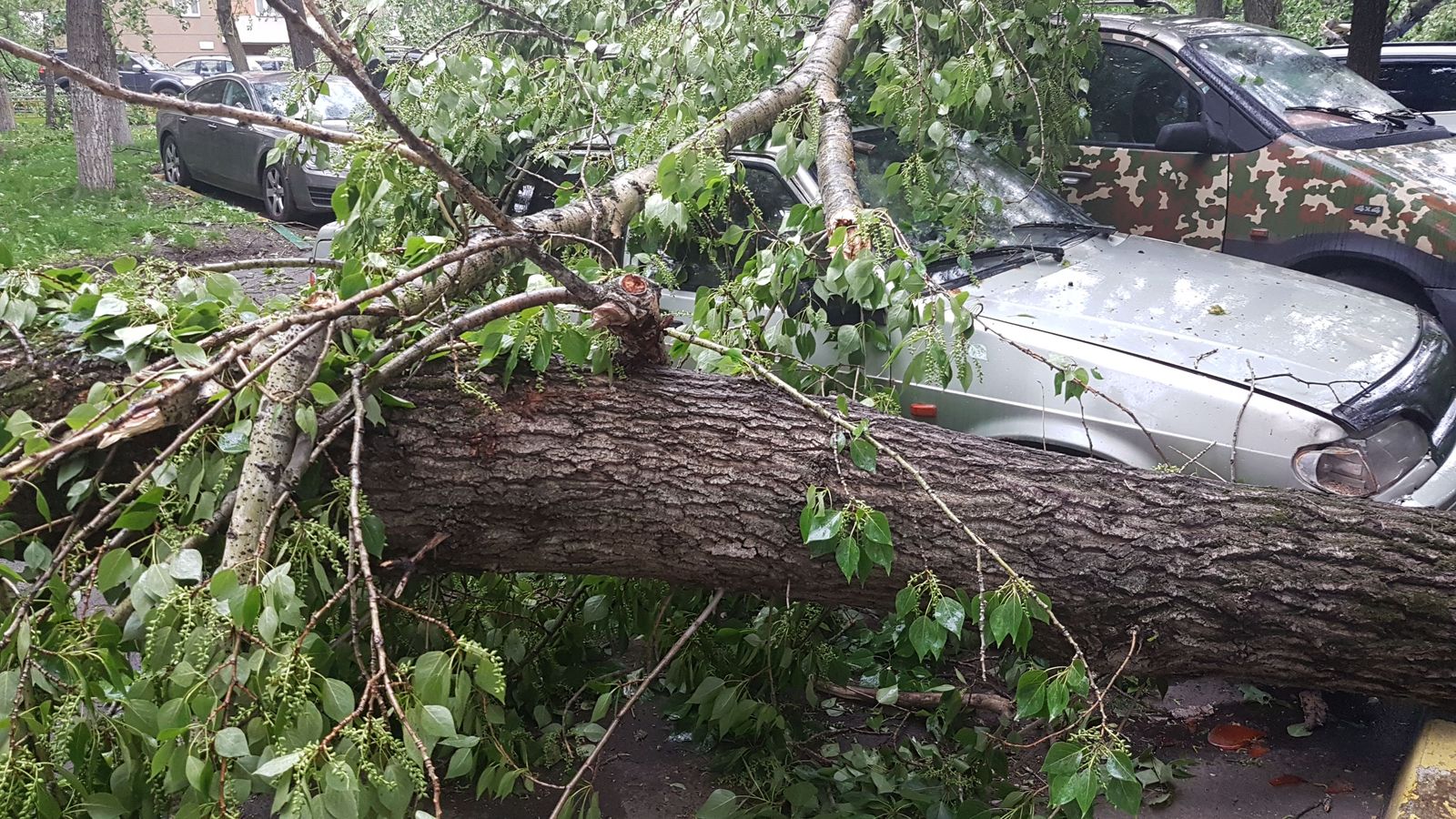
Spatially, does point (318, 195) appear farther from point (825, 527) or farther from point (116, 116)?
point (825, 527)

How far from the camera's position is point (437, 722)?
182cm

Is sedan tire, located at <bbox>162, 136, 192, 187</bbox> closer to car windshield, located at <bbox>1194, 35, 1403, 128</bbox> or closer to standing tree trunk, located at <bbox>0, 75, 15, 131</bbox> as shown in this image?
standing tree trunk, located at <bbox>0, 75, 15, 131</bbox>

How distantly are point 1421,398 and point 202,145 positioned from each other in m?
12.8

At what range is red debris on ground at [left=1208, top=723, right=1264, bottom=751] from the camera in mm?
3523

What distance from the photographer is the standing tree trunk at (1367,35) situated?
28.5 feet

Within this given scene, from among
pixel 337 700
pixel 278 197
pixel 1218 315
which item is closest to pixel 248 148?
pixel 278 197

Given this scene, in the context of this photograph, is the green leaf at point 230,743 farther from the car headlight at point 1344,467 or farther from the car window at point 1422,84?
the car window at point 1422,84

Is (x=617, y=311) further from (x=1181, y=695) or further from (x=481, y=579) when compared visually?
(x=1181, y=695)

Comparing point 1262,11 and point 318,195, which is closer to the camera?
point 318,195

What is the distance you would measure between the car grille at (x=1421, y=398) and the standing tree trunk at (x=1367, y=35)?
5754 mm

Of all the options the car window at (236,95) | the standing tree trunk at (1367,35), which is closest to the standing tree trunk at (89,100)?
the car window at (236,95)

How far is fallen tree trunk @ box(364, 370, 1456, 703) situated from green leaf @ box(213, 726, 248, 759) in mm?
830

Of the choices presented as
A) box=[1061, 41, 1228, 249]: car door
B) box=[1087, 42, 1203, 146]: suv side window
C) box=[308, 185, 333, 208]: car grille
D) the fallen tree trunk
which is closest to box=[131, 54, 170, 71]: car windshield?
box=[308, 185, 333, 208]: car grille

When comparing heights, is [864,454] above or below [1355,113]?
below
